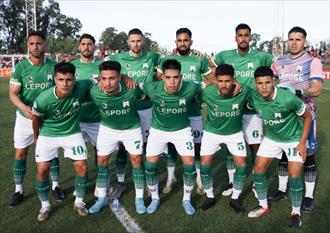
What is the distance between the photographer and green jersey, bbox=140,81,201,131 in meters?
5.58

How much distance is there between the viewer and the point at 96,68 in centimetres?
633

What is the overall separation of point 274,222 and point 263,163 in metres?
0.84

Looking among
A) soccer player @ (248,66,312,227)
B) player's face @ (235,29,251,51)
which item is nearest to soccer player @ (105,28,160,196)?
player's face @ (235,29,251,51)

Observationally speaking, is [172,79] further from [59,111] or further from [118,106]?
[59,111]

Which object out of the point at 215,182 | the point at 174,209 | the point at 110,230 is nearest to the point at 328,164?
the point at 215,182

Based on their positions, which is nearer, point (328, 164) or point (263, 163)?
point (263, 163)

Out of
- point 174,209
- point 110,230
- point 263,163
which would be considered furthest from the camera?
point 174,209

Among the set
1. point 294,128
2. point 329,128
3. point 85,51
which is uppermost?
point 85,51

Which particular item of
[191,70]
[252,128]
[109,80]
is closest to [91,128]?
[109,80]

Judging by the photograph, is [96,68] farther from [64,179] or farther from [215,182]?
[215,182]

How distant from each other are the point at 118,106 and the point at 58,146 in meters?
1.04

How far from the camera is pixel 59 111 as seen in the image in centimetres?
532

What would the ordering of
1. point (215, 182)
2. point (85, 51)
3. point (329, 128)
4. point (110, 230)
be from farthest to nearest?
1. point (329, 128)
2. point (215, 182)
3. point (85, 51)
4. point (110, 230)

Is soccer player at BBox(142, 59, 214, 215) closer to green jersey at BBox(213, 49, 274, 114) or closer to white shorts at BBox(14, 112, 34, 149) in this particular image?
green jersey at BBox(213, 49, 274, 114)
